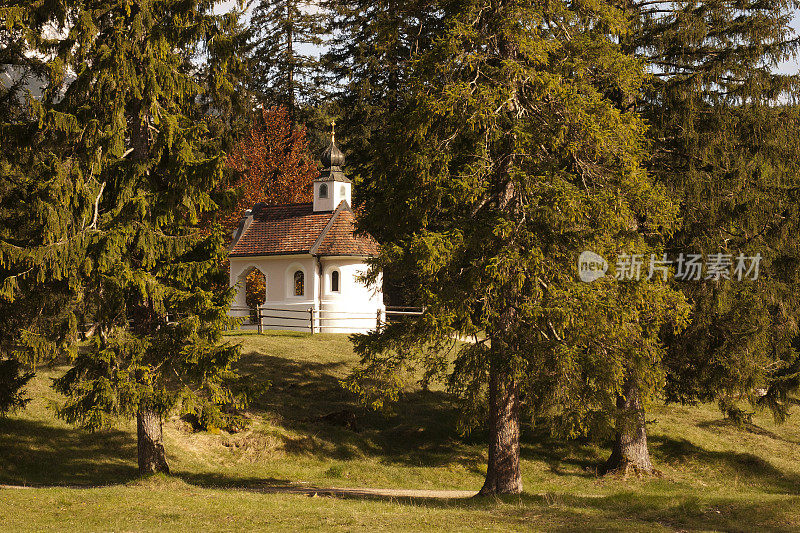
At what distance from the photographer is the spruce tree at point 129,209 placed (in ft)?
48.2

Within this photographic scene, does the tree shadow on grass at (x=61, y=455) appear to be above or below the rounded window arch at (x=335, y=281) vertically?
below

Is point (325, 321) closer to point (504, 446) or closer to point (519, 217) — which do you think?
point (504, 446)

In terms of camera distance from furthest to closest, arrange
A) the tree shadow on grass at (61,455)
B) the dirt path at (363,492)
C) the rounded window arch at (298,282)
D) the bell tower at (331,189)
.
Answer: the rounded window arch at (298,282) → the bell tower at (331,189) → the tree shadow on grass at (61,455) → the dirt path at (363,492)

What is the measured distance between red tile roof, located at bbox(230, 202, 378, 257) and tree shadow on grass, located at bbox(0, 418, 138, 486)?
14.8 metres

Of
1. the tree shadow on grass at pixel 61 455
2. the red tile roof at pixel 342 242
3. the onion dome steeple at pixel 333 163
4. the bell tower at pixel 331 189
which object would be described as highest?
the onion dome steeple at pixel 333 163

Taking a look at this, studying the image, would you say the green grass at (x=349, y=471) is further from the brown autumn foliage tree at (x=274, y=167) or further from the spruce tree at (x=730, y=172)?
the brown autumn foliage tree at (x=274, y=167)

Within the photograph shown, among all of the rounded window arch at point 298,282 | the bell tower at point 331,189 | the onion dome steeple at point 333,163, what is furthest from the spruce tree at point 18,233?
the rounded window arch at point 298,282

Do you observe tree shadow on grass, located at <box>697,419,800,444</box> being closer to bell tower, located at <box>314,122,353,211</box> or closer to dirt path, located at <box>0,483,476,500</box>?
dirt path, located at <box>0,483,476,500</box>

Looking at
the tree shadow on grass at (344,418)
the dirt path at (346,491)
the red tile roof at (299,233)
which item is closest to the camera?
the dirt path at (346,491)

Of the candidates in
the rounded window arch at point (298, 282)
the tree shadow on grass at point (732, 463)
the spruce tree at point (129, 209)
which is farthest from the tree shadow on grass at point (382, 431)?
the rounded window arch at point (298, 282)

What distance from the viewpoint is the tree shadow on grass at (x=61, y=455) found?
17.0m

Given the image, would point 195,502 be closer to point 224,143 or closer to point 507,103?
point 224,143

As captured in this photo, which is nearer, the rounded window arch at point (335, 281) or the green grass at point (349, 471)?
the green grass at point (349, 471)

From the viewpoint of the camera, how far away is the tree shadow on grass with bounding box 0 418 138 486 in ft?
55.9
